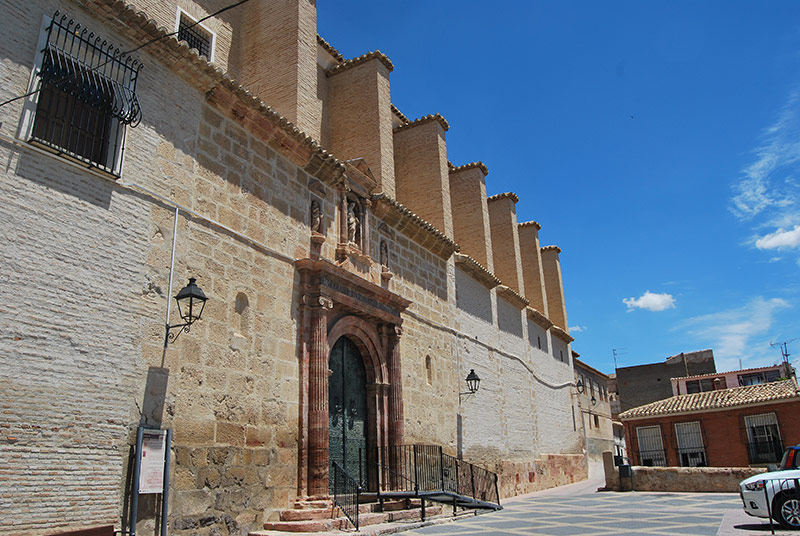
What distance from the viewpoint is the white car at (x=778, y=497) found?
23.8ft

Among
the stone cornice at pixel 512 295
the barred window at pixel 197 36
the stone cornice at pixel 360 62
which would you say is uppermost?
the stone cornice at pixel 360 62

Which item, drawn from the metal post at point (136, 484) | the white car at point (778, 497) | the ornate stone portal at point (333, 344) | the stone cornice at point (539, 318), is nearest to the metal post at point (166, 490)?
the metal post at point (136, 484)

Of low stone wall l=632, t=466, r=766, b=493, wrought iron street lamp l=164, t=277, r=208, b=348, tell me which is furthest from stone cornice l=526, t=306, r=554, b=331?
wrought iron street lamp l=164, t=277, r=208, b=348

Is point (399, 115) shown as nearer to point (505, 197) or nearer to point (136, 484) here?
point (505, 197)

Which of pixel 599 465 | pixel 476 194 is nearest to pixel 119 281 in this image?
pixel 476 194

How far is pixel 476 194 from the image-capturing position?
59.5ft

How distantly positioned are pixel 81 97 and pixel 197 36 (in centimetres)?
460

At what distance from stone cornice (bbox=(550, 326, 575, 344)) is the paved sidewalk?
10440 millimetres

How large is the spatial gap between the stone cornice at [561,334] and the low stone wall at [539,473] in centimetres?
443

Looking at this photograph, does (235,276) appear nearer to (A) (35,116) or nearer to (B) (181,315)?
(B) (181,315)

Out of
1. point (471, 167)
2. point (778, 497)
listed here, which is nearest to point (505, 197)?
point (471, 167)

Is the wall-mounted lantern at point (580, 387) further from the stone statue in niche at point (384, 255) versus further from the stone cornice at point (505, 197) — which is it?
the stone statue in niche at point (384, 255)

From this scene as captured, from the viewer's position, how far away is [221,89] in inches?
322

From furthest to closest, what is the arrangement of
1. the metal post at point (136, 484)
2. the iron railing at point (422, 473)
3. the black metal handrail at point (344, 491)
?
1. the iron railing at point (422, 473)
2. the black metal handrail at point (344, 491)
3. the metal post at point (136, 484)
